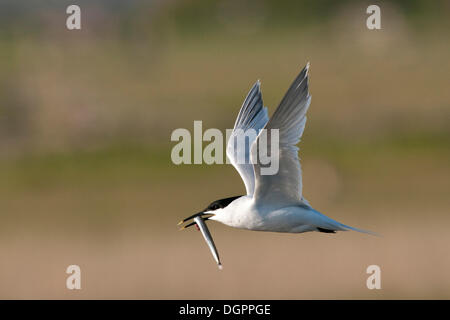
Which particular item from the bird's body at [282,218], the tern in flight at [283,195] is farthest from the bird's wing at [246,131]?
the bird's body at [282,218]

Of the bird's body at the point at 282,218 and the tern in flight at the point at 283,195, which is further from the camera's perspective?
the bird's body at the point at 282,218

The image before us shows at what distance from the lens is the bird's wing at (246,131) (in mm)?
5031

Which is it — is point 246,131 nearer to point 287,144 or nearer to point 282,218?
point 282,218

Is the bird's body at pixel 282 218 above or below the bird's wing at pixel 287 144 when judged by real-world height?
below

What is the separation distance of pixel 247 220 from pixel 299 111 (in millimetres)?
690

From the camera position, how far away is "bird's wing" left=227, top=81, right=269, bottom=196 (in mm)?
5031

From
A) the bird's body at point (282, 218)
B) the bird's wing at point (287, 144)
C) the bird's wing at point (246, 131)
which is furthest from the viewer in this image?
the bird's wing at point (246, 131)

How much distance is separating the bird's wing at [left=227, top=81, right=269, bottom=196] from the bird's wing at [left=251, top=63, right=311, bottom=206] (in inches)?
18.1

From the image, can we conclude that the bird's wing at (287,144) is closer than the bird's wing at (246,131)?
Yes

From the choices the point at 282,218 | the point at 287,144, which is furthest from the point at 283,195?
the point at 287,144

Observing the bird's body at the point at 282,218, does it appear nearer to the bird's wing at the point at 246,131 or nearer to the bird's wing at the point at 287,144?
the bird's wing at the point at 287,144

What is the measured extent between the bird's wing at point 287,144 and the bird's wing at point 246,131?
0.46 m

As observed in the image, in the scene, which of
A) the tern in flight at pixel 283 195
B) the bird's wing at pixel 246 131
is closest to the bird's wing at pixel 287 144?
the tern in flight at pixel 283 195

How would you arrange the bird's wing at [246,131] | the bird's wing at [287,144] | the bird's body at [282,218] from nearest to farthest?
the bird's wing at [287,144], the bird's body at [282,218], the bird's wing at [246,131]
